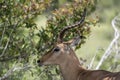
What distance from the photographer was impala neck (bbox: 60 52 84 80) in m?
8.67

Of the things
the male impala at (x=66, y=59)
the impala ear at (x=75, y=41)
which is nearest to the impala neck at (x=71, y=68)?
A: the male impala at (x=66, y=59)

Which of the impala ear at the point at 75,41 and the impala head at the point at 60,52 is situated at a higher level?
the impala ear at the point at 75,41

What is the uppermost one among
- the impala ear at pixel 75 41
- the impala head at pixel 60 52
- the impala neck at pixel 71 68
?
the impala ear at pixel 75 41

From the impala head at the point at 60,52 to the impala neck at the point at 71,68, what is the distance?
6 centimetres

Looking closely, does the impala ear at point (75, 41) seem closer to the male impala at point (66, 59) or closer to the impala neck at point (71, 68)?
the male impala at point (66, 59)

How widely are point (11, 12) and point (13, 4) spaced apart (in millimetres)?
187

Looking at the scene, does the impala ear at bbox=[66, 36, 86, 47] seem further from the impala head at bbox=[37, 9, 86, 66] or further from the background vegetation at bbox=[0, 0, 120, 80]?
the background vegetation at bbox=[0, 0, 120, 80]

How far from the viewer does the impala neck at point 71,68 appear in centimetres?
867

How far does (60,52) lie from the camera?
8633 millimetres

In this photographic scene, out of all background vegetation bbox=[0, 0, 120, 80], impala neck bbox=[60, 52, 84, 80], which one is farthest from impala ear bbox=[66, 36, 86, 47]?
background vegetation bbox=[0, 0, 120, 80]

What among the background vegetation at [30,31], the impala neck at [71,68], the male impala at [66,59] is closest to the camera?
the male impala at [66,59]

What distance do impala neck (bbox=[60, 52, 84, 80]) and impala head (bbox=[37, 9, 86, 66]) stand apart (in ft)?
0.21

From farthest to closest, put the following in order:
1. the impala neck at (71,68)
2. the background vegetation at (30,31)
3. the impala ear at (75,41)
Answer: the background vegetation at (30,31)
the impala neck at (71,68)
the impala ear at (75,41)

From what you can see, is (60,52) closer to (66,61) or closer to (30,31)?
(66,61)
